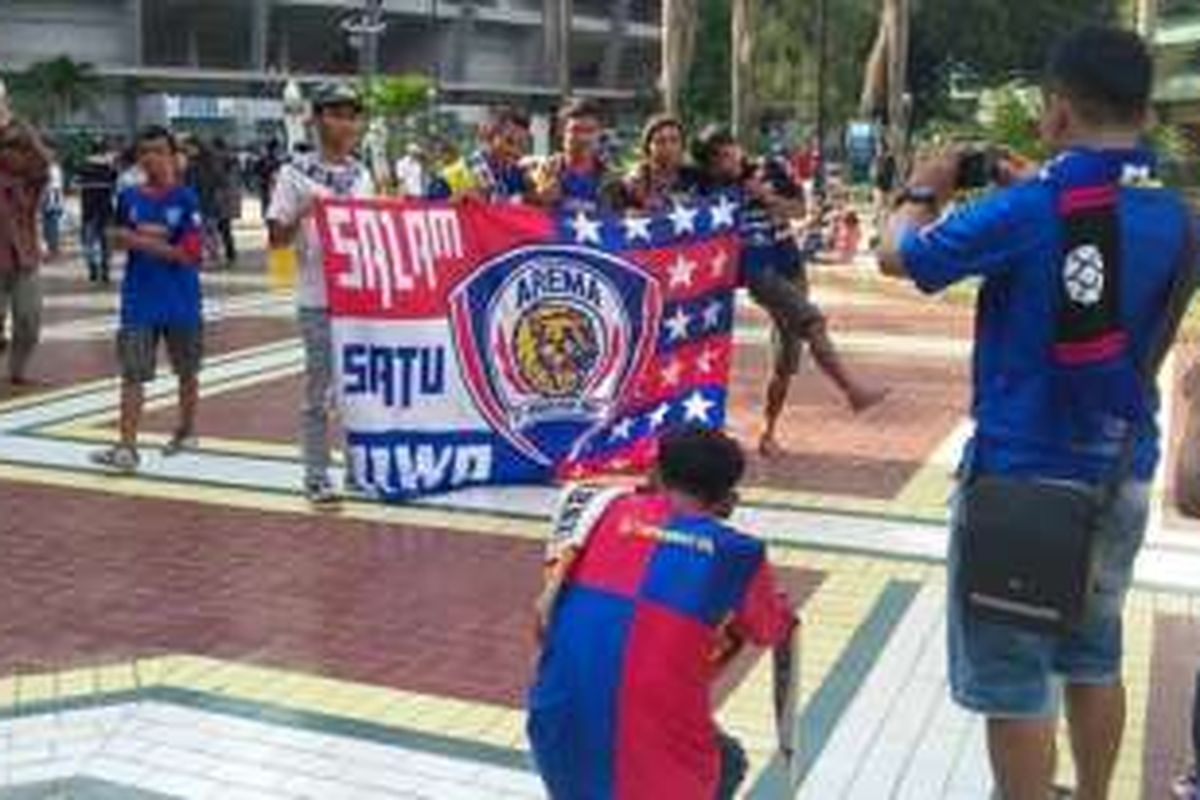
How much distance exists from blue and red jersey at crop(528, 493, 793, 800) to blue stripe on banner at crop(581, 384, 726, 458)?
5192 millimetres

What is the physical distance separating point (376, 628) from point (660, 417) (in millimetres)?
2776

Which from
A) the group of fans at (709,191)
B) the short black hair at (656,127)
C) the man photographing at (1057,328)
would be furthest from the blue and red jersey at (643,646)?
the short black hair at (656,127)

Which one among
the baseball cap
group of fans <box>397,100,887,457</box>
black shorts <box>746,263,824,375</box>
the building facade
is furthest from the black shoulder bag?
the building facade

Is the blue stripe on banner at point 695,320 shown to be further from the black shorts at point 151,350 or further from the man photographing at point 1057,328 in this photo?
the man photographing at point 1057,328

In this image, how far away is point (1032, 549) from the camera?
377 cm


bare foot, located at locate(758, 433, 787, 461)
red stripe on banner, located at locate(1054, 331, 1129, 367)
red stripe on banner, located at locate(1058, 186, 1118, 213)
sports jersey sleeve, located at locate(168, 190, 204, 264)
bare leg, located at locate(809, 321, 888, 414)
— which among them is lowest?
bare foot, located at locate(758, 433, 787, 461)

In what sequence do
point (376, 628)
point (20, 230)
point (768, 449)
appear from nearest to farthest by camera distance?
1. point (376, 628)
2. point (768, 449)
3. point (20, 230)

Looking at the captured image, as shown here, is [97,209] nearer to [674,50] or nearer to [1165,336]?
[674,50]

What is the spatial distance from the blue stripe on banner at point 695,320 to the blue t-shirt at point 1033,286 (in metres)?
5.13

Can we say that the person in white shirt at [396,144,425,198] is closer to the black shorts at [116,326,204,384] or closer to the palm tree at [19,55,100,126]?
the black shorts at [116,326,204,384]

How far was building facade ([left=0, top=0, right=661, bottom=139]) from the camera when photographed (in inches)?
Answer: 2729

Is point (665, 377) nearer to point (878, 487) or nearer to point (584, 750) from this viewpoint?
point (878, 487)

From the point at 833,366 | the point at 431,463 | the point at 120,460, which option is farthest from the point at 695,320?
the point at 120,460

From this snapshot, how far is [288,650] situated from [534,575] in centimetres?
130
